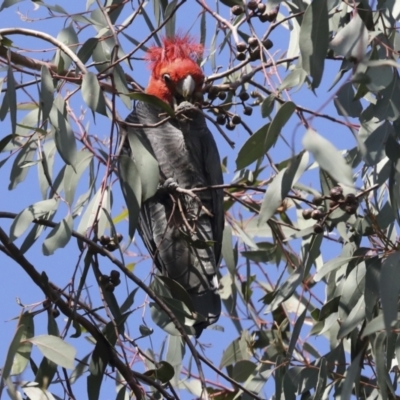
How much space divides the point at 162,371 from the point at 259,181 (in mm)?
995

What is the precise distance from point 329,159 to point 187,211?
1.24 m

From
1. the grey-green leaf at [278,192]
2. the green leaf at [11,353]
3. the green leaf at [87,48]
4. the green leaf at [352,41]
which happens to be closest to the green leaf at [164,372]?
the green leaf at [11,353]

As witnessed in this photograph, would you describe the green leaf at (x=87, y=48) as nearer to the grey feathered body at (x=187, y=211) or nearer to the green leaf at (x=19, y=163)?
the green leaf at (x=19, y=163)

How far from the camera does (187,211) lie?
270 cm

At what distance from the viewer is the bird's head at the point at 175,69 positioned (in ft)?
10.5

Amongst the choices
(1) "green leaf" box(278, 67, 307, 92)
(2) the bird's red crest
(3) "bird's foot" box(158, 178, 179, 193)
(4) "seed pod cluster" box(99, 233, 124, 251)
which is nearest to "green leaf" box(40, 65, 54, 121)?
(4) "seed pod cluster" box(99, 233, 124, 251)

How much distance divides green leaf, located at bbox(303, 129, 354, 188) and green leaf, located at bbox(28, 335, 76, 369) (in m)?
0.76

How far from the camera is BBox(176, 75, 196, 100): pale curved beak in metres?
3.17

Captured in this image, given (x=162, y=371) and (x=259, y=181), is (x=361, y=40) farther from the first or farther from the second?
(x=259, y=181)

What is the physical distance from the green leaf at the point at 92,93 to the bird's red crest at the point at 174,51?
1.38 m

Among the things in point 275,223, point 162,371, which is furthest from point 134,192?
point 275,223

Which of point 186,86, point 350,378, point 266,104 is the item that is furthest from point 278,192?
point 186,86

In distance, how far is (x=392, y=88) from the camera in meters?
1.90

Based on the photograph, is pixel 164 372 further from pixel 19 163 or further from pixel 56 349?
pixel 19 163
